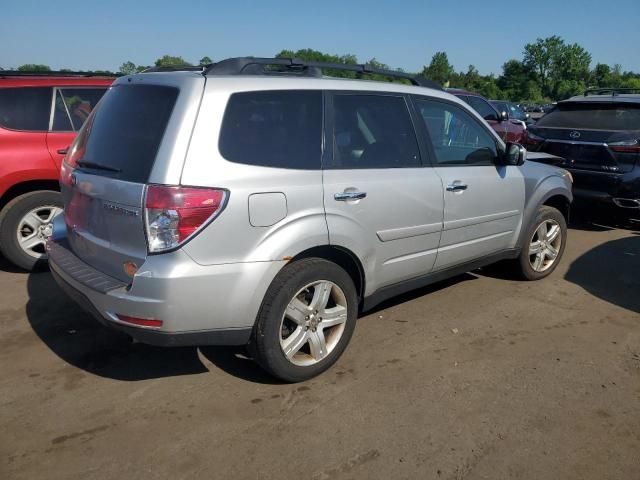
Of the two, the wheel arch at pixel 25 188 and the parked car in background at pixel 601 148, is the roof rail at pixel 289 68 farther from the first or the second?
the parked car in background at pixel 601 148

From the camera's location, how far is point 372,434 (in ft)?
9.46

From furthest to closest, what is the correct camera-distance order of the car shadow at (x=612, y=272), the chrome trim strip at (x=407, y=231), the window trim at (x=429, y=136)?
the car shadow at (x=612, y=272)
the window trim at (x=429, y=136)
the chrome trim strip at (x=407, y=231)

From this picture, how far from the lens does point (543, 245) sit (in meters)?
5.28

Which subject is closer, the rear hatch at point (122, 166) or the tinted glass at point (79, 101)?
the rear hatch at point (122, 166)

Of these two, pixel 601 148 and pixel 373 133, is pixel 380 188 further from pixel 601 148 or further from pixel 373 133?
pixel 601 148

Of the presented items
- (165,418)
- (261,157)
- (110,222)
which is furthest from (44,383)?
(261,157)

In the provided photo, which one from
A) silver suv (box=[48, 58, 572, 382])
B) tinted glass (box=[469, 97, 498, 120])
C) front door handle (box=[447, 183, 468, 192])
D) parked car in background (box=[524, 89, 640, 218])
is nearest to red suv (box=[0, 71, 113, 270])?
silver suv (box=[48, 58, 572, 382])

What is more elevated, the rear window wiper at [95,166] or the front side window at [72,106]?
the front side window at [72,106]

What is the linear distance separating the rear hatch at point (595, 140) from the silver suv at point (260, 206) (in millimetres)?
3476

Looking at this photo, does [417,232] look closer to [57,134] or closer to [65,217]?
[65,217]

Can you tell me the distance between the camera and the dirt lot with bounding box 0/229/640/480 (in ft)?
8.75

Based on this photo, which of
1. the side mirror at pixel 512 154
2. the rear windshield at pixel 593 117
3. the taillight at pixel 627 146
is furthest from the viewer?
the rear windshield at pixel 593 117

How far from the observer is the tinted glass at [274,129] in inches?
116

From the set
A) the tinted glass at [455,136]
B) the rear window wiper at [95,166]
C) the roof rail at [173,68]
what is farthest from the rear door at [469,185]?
the rear window wiper at [95,166]
